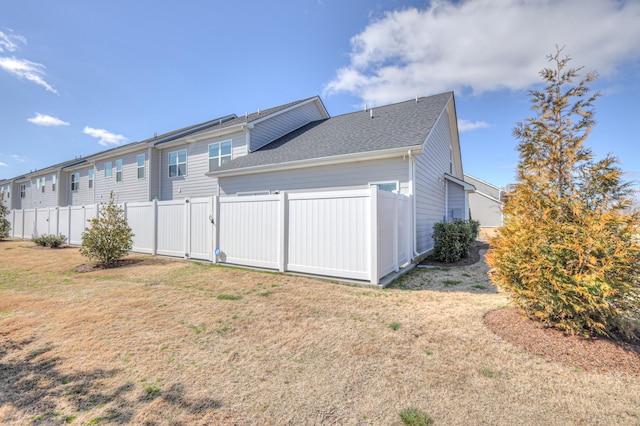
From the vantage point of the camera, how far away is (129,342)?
3375 millimetres

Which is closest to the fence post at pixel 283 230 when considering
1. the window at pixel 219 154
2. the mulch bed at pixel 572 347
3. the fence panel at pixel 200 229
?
the fence panel at pixel 200 229

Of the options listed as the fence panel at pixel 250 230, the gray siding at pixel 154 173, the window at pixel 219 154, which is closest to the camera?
the fence panel at pixel 250 230

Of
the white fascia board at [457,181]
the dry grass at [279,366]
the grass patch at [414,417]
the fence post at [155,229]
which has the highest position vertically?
the white fascia board at [457,181]

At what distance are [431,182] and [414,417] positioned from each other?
9.62 meters

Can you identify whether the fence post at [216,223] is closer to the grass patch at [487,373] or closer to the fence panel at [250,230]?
the fence panel at [250,230]

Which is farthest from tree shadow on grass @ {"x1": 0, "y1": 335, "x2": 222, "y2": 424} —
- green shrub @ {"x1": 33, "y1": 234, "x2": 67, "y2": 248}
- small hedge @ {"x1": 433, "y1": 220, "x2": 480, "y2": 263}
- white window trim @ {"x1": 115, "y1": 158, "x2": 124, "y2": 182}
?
white window trim @ {"x1": 115, "y1": 158, "x2": 124, "y2": 182}

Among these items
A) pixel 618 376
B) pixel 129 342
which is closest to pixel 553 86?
pixel 618 376

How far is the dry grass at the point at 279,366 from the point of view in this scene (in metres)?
2.16

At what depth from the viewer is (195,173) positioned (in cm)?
1466

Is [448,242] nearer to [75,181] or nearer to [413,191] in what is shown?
[413,191]

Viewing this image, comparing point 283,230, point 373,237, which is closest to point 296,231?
point 283,230

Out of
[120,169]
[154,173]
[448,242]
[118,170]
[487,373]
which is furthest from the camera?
[118,170]

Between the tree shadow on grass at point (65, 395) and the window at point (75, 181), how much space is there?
25727 mm

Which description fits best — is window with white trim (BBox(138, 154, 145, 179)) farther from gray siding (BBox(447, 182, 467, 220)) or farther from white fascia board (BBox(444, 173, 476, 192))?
gray siding (BBox(447, 182, 467, 220))
